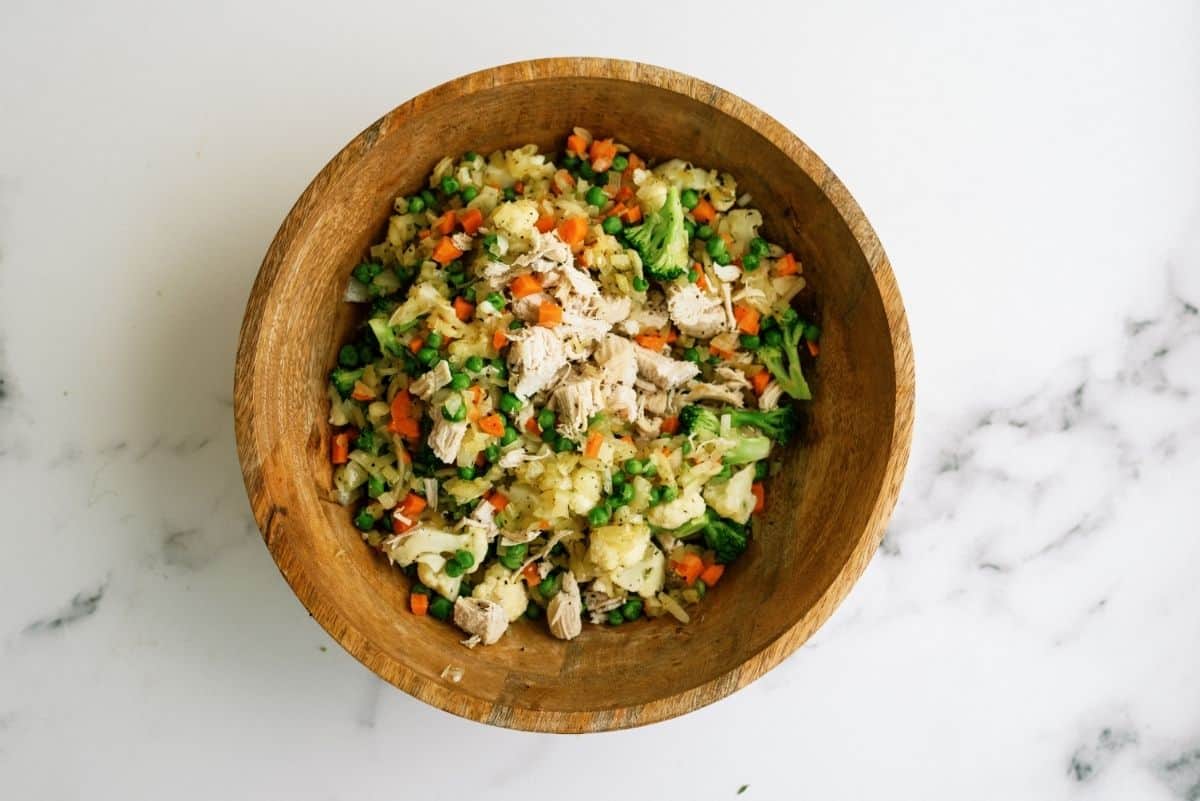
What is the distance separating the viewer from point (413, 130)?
3.51 meters

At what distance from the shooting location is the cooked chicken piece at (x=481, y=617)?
3600 mm

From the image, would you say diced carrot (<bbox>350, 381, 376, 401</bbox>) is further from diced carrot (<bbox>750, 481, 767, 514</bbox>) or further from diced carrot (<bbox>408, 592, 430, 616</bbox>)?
diced carrot (<bbox>750, 481, 767, 514</bbox>)

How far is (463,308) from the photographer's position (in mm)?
3607

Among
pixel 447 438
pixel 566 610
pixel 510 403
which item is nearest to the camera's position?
pixel 447 438

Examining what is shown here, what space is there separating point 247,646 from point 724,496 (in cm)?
188

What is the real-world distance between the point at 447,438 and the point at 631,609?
90 centimetres


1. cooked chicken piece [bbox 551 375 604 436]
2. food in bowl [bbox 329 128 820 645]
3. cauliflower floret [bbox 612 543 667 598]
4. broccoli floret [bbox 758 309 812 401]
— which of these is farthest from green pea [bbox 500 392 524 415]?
broccoli floret [bbox 758 309 812 401]

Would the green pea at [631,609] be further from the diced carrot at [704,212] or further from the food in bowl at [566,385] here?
the diced carrot at [704,212]

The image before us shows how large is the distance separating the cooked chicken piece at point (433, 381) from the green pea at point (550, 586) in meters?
0.76

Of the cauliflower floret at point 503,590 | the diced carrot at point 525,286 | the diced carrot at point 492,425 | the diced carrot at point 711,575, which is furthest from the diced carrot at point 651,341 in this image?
the cauliflower floret at point 503,590

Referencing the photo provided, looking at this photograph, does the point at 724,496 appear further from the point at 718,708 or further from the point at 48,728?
the point at 48,728

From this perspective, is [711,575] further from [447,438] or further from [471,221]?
[471,221]

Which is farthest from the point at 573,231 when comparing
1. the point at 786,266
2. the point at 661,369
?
the point at 786,266

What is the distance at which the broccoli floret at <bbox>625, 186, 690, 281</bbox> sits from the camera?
12.0ft
